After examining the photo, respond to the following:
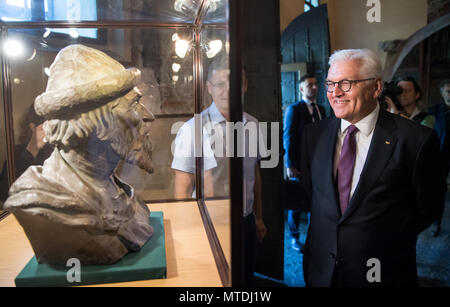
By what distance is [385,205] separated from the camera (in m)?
1.06

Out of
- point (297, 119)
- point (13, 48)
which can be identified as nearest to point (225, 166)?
point (297, 119)

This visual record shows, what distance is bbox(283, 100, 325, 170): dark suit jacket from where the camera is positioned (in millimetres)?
1340

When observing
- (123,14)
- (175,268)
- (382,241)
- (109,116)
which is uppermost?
(123,14)

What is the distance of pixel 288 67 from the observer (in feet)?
4.51

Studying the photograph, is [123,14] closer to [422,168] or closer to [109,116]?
[109,116]

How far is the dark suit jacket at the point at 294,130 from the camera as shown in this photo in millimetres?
1340

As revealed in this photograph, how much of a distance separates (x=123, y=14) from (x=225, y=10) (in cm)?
98

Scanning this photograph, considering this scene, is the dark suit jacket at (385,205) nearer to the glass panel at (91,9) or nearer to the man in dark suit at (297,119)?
the man in dark suit at (297,119)

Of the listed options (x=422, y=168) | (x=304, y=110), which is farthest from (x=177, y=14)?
(x=422, y=168)

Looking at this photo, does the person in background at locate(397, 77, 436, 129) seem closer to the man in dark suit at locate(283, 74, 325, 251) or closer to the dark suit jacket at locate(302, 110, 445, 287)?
the dark suit jacket at locate(302, 110, 445, 287)

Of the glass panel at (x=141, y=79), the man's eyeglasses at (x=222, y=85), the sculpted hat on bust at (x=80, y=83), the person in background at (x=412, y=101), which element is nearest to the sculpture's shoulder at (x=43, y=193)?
the sculpted hat on bust at (x=80, y=83)

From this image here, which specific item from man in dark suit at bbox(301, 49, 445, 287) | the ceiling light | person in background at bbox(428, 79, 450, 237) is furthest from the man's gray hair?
the ceiling light

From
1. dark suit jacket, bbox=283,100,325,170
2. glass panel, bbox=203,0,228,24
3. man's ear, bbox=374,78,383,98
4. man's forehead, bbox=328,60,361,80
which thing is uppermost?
glass panel, bbox=203,0,228,24

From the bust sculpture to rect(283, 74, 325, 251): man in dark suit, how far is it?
0.60 meters
